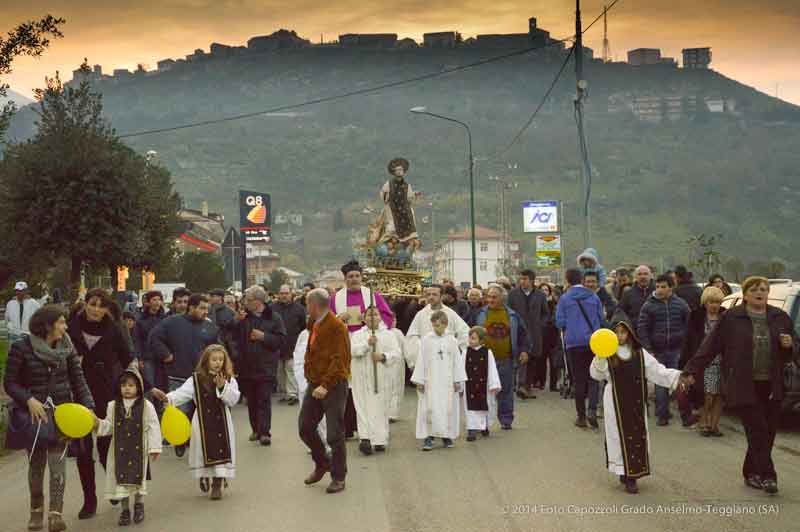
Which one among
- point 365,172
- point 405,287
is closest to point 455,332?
point 405,287

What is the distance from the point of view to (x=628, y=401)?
11.6 meters

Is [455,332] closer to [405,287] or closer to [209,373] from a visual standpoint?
[209,373]

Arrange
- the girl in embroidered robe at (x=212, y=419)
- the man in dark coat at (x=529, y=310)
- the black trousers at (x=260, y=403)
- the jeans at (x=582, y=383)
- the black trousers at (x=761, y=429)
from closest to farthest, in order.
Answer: the black trousers at (x=761, y=429) → the girl in embroidered robe at (x=212, y=419) → the black trousers at (x=260, y=403) → the jeans at (x=582, y=383) → the man in dark coat at (x=529, y=310)

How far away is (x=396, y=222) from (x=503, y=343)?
36.8 feet

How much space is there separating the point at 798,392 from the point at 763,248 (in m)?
122

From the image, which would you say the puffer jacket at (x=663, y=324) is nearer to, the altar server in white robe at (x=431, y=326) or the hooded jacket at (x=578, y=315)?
the hooded jacket at (x=578, y=315)

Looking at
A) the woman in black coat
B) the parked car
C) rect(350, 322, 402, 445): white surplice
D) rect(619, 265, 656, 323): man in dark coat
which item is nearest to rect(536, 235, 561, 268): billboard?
rect(619, 265, 656, 323): man in dark coat

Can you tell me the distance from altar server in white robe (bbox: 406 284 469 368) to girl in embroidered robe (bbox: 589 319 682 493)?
3.88 metres

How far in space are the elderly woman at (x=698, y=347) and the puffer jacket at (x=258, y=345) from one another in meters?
5.11

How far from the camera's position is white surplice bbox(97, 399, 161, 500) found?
33.8 ft

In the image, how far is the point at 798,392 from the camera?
1489 cm

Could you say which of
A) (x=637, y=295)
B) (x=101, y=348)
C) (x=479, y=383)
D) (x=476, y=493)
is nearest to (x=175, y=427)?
(x=101, y=348)

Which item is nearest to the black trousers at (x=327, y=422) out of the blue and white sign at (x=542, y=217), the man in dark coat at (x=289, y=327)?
the man in dark coat at (x=289, y=327)

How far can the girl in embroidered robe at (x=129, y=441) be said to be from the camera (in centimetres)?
1030
